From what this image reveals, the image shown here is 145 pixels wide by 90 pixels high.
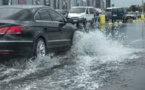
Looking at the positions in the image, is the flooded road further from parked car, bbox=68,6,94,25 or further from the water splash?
parked car, bbox=68,6,94,25

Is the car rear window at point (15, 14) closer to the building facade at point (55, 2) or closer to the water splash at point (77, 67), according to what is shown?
the water splash at point (77, 67)

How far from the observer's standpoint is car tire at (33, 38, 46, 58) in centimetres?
863

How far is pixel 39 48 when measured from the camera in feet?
29.1

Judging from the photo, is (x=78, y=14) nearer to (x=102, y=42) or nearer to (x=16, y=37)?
(x=102, y=42)

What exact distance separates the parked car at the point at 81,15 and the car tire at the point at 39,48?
77.7 feet

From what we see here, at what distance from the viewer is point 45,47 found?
924 cm

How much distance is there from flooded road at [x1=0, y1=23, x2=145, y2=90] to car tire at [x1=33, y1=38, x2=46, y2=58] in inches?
5.7

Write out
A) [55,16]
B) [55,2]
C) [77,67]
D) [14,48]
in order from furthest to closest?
[55,2] → [55,16] → [77,67] → [14,48]

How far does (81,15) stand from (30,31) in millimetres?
25838

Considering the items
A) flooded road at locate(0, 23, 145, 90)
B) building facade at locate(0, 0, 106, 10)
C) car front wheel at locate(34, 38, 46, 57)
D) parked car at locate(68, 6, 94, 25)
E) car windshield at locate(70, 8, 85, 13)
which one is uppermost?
building facade at locate(0, 0, 106, 10)

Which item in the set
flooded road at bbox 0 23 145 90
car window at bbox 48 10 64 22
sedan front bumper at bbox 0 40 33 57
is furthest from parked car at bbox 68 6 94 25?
sedan front bumper at bbox 0 40 33 57

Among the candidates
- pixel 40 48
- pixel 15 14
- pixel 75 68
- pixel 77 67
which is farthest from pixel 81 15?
pixel 75 68

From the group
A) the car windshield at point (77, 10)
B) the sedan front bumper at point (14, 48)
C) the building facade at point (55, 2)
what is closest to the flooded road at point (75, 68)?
the sedan front bumper at point (14, 48)

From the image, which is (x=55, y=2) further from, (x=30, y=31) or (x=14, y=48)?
(x=14, y=48)
